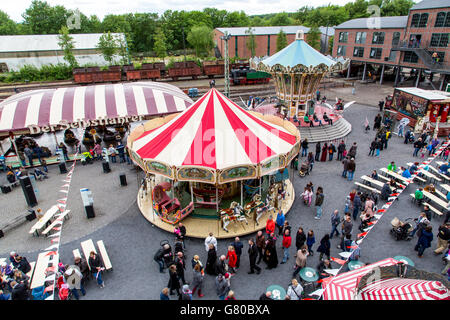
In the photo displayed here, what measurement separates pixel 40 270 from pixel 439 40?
3669 centimetres

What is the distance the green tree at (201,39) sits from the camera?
54.8m

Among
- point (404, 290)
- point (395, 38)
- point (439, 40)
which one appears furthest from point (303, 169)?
point (395, 38)

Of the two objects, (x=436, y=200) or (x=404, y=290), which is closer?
(x=404, y=290)

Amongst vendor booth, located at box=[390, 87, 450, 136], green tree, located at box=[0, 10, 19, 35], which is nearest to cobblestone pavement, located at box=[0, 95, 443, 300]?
vendor booth, located at box=[390, 87, 450, 136]

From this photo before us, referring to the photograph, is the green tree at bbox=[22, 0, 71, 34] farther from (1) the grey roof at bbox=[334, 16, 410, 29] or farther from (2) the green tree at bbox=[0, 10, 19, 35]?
(1) the grey roof at bbox=[334, 16, 410, 29]

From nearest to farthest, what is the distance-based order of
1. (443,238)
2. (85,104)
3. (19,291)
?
(19,291), (443,238), (85,104)

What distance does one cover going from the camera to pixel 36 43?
4284 cm

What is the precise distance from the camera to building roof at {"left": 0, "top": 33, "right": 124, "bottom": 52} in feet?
136

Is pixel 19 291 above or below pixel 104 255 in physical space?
above

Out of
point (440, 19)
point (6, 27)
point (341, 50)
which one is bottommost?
point (341, 50)

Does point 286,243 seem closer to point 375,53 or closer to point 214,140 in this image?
point 214,140

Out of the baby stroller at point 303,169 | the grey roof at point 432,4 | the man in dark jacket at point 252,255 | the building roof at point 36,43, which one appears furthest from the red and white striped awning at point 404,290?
the building roof at point 36,43

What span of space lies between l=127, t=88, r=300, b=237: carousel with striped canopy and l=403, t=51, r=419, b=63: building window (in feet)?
86.8
